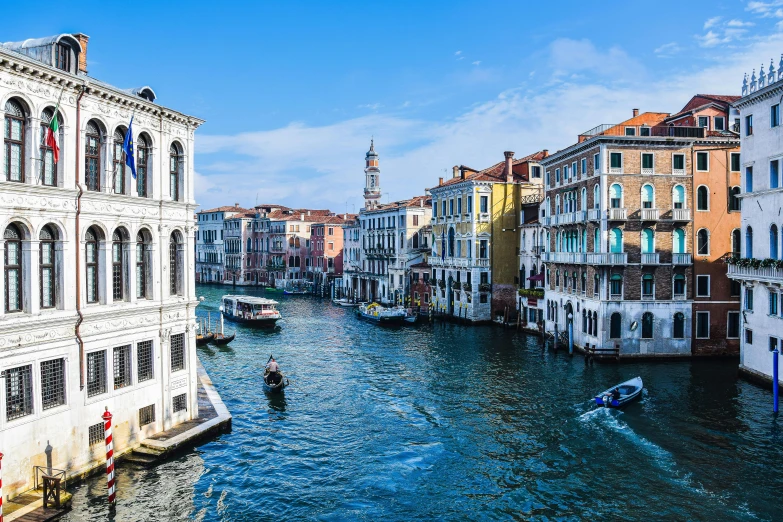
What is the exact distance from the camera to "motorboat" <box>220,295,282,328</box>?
46.8 meters

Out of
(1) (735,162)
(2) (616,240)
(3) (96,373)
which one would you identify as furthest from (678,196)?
(3) (96,373)

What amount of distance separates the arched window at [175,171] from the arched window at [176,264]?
3.42 ft

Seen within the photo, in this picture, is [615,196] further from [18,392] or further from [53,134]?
[18,392]

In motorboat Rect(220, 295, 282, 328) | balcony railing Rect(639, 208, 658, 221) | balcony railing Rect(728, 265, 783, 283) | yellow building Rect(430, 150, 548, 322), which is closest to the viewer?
balcony railing Rect(728, 265, 783, 283)

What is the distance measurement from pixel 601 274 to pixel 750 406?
10040 mm

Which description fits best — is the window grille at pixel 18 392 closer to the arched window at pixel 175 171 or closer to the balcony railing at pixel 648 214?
the arched window at pixel 175 171

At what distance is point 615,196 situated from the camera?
31094 mm

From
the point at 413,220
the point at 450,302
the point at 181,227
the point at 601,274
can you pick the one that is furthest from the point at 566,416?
the point at 413,220

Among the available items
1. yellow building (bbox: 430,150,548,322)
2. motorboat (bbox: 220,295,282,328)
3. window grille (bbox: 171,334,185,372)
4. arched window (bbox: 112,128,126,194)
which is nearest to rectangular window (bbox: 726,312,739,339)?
yellow building (bbox: 430,150,548,322)

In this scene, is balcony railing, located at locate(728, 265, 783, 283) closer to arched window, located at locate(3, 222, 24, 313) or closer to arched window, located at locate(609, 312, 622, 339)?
arched window, located at locate(609, 312, 622, 339)

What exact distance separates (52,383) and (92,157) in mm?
5187

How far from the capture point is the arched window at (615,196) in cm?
3106

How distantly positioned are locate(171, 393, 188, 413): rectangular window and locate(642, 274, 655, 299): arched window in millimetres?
→ 21982

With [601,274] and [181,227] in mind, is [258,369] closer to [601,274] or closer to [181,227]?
[181,227]
